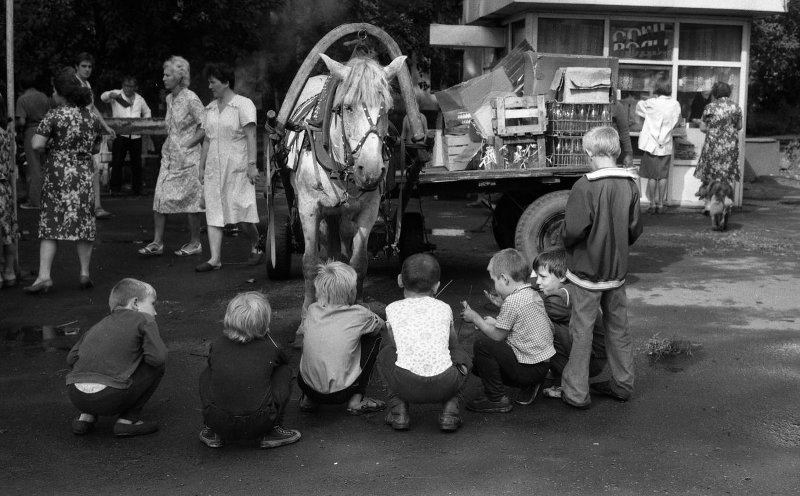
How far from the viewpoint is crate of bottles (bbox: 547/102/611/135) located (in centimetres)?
929

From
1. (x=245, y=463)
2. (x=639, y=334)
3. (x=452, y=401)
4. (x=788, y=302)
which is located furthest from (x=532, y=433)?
(x=788, y=302)

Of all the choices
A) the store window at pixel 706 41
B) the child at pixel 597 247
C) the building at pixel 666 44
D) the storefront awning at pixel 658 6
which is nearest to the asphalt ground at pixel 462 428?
the child at pixel 597 247

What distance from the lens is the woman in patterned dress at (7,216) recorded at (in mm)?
8668

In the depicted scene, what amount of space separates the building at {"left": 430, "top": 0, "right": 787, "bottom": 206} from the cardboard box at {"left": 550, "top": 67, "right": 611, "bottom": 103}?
6148 millimetres

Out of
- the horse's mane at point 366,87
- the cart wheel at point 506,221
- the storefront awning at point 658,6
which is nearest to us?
the horse's mane at point 366,87

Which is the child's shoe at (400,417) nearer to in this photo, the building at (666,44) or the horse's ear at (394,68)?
the horse's ear at (394,68)

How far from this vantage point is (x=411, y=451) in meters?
5.05

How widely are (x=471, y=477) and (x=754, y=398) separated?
7.14 feet

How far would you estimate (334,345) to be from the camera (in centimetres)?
539

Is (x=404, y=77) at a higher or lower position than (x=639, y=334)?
higher

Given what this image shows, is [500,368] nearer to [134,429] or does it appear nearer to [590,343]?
[590,343]

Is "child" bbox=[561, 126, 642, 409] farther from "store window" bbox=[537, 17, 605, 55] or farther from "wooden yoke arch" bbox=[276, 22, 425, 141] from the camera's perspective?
"store window" bbox=[537, 17, 605, 55]

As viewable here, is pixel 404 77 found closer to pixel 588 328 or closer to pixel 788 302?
pixel 588 328

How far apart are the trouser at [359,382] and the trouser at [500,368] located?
59 cm
